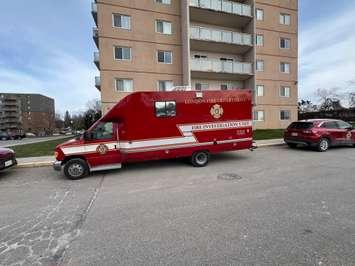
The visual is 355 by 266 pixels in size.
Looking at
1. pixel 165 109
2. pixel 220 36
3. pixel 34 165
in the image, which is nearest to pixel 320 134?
pixel 165 109

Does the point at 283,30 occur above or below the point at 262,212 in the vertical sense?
above

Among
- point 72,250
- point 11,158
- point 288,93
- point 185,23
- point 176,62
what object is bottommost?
point 72,250

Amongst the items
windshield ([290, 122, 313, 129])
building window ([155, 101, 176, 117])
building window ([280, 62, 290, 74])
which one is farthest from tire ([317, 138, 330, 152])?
building window ([280, 62, 290, 74])

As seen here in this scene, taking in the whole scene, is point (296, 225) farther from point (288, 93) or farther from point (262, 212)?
point (288, 93)

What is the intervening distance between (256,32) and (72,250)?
2809 cm

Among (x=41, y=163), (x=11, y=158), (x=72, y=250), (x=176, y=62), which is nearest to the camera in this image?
(x=72, y=250)

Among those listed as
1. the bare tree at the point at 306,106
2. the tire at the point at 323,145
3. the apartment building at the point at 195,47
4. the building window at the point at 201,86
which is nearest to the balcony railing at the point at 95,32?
the apartment building at the point at 195,47

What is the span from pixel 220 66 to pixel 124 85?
9748mm

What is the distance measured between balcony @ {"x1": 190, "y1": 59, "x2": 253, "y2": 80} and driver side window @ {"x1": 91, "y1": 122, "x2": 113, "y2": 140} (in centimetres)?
1548

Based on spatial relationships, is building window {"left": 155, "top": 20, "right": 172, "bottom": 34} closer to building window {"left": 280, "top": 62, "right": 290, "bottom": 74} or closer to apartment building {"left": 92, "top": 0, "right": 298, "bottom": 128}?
apartment building {"left": 92, "top": 0, "right": 298, "bottom": 128}

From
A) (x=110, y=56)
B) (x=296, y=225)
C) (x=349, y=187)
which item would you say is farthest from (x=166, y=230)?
(x=110, y=56)

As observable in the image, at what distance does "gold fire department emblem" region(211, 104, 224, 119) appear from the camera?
8.99 meters

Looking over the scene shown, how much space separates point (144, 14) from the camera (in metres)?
22.0

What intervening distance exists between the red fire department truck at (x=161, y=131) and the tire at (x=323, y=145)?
442 centimetres
